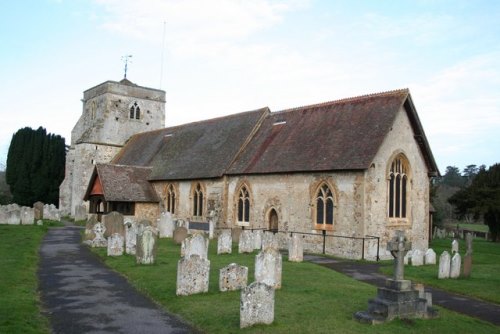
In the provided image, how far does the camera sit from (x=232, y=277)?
1265 cm

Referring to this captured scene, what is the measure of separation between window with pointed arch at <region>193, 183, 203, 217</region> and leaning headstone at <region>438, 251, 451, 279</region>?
1800cm

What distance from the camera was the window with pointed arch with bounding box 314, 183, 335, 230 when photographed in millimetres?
23453

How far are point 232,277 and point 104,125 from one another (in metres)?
37.1

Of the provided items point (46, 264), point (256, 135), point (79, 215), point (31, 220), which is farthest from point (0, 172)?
point (46, 264)

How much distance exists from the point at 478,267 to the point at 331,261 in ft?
19.9

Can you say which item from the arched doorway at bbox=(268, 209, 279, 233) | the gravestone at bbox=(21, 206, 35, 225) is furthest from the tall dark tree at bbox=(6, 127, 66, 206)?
the arched doorway at bbox=(268, 209, 279, 233)

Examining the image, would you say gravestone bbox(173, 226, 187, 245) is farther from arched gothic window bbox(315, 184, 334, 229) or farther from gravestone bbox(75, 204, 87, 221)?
gravestone bbox(75, 204, 87, 221)

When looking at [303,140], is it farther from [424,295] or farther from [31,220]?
[31,220]

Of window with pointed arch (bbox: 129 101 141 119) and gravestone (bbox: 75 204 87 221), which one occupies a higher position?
window with pointed arch (bbox: 129 101 141 119)

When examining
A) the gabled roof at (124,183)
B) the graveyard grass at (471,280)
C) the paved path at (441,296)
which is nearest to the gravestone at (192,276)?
the paved path at (441,296)

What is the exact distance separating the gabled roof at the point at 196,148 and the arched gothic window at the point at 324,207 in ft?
23.9

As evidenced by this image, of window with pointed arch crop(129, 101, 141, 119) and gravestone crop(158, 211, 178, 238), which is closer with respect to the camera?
gravestone crop(158, 211, 178, 238)

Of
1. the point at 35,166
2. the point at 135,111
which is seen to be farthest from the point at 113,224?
the point at 35,166

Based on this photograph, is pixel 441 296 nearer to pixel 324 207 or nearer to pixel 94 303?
pixel 94 303
